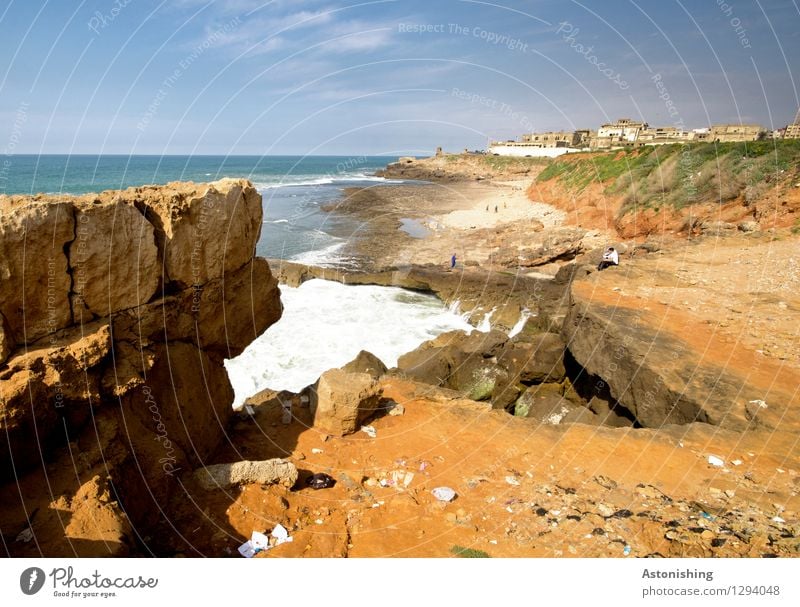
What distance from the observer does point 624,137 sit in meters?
74.0

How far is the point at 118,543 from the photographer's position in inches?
191

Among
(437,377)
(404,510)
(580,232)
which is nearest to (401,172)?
(580,232)

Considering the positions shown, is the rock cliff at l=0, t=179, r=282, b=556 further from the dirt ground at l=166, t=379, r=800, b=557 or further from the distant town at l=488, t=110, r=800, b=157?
the distant town at l=488, t=110, r=800, b=157

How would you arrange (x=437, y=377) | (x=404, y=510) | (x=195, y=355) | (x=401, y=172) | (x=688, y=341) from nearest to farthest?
(x=404, y=510)
(x=195, y=355)
(x=688, y=341)
(x=437, y=377)
(x=401, y=172)

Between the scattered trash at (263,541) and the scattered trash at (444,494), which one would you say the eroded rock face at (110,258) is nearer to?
the scattered trash at (263,541)

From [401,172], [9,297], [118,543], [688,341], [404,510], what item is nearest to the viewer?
[118,543]

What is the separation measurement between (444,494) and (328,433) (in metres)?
3.29

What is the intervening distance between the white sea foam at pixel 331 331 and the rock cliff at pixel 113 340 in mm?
7063

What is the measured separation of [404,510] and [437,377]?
7.57m

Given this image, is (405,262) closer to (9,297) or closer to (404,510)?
(404,510)

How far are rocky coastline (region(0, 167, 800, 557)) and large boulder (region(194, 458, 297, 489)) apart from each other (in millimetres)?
32
